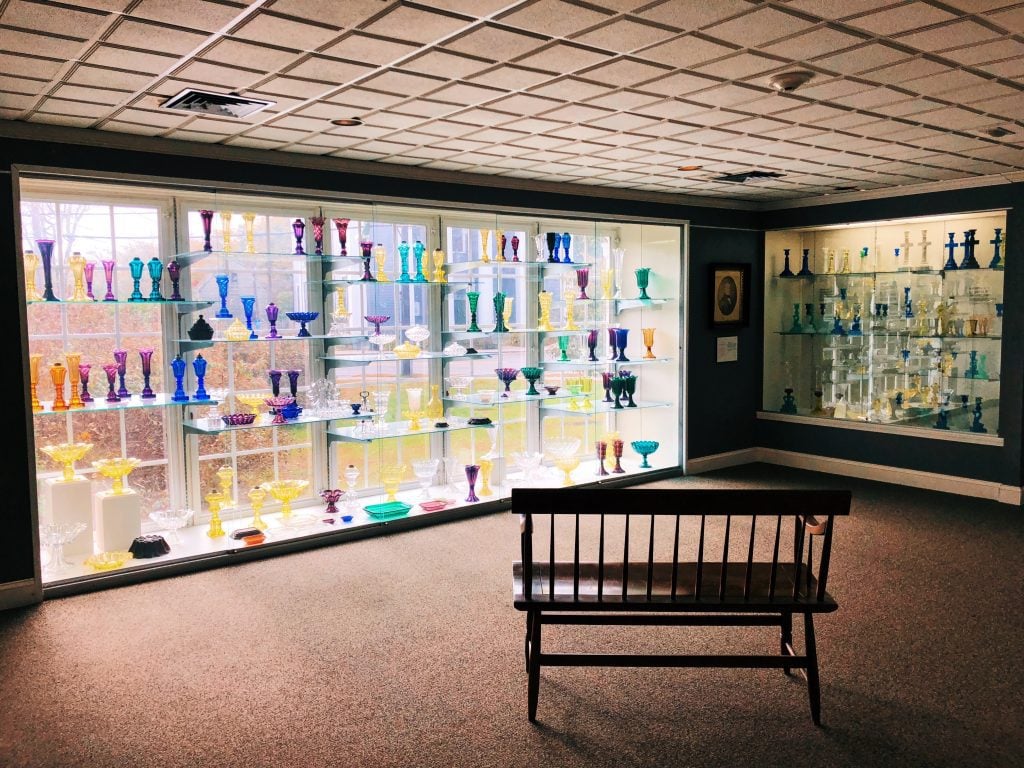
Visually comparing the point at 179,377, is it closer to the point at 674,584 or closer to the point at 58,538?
the point at 58,538

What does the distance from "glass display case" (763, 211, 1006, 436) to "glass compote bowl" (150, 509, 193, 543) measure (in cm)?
585

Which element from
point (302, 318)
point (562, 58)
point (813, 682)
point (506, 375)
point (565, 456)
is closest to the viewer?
point (813, 682)

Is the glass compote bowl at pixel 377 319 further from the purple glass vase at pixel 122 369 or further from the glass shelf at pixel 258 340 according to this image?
the purple glass vase at pixel 122 369

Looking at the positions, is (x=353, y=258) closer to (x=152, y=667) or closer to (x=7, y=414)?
(x=7, y=414)

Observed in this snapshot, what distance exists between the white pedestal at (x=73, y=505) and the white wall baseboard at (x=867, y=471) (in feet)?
17.0

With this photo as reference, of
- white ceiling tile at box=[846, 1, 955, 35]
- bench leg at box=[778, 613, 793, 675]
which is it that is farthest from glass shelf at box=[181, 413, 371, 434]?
white ceiling tile at box=[846, 1, 955, 35]

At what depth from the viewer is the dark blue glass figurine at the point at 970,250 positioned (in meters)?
7.03

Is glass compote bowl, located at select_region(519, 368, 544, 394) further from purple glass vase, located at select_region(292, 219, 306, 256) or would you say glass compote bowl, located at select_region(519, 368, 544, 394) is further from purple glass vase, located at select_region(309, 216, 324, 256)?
purple glass vase, located at select_region(292, 219, 306, 256)

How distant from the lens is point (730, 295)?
8148 mm

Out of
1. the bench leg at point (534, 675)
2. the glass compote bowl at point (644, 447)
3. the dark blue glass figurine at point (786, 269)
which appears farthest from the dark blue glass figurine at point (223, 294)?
Result: the dark blue glass figurine at point (786, 269)

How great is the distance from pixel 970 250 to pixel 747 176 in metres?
2.21

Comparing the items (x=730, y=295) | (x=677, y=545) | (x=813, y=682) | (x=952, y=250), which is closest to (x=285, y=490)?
(x=677, y=545)

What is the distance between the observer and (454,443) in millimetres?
7020

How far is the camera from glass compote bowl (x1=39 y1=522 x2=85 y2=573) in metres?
4.81
